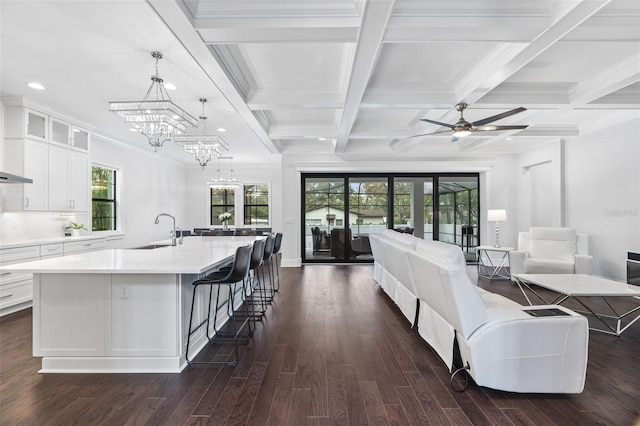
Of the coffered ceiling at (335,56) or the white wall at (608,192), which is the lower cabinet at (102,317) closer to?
the coffered ceiling at (335,56)

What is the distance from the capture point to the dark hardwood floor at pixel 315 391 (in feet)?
6.31

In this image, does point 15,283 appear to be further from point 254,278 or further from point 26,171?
point 254,278

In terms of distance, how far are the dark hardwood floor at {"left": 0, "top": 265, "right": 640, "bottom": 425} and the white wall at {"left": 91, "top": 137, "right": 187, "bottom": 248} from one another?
384 centimetres

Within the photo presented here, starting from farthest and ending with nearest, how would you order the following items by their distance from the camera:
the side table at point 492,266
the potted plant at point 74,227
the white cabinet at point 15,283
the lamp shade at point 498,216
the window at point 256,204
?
the window at point 256,204 → the lamp shade at point 498,216 → the side table at point 492,266 → the potted plant at point 74,227 → the white cabinet at point 15,283

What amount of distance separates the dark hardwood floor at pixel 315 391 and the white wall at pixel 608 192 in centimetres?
245

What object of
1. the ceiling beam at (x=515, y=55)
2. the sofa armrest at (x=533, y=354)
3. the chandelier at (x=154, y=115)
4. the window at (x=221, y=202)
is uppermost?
the ceiling beam at (x=515, y=55)

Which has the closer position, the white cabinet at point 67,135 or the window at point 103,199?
the white cabinet at point 67,135

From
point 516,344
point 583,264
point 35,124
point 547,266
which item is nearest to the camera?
point 516,344

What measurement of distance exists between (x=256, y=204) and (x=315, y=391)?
8062 mm

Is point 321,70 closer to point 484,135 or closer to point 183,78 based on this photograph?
point 183,78

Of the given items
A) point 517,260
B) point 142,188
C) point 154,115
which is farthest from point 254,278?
point 517,260

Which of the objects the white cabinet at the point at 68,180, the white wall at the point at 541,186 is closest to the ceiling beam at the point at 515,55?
the white wall at the point at 541,186

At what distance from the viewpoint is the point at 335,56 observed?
3.18 m

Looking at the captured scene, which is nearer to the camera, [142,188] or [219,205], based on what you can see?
[142,188]
